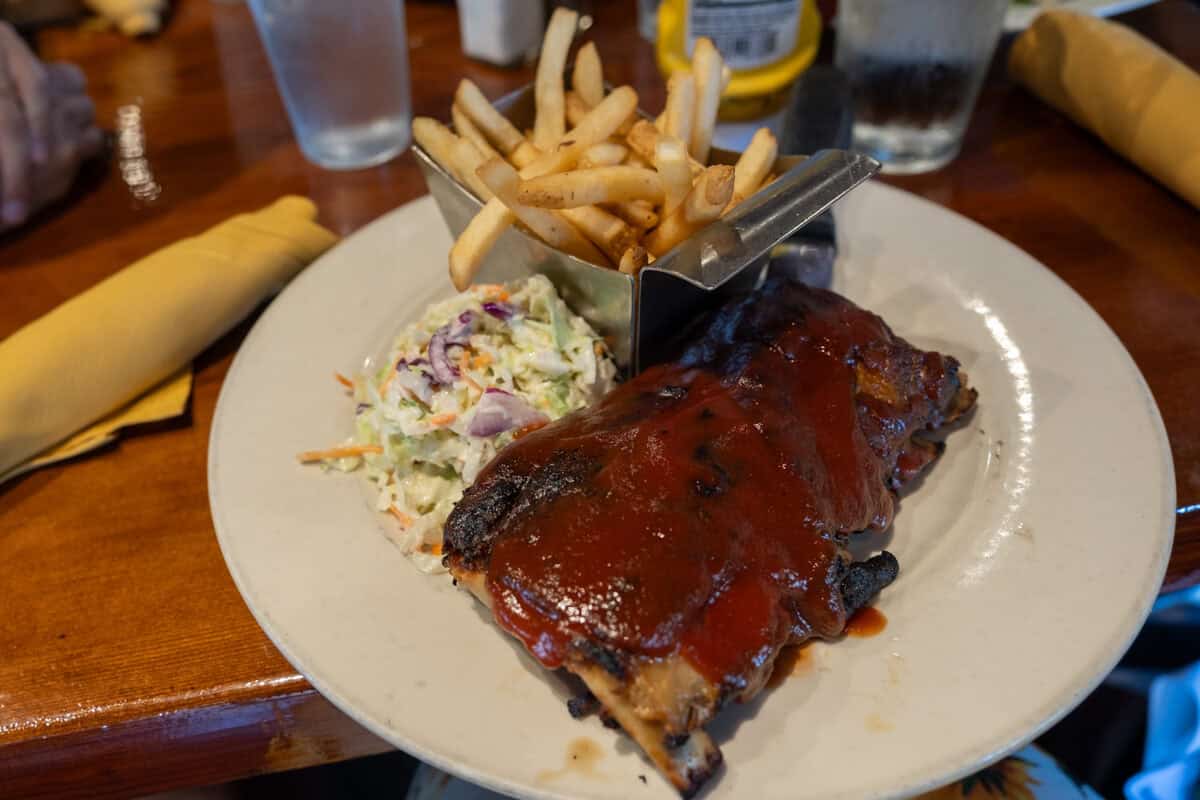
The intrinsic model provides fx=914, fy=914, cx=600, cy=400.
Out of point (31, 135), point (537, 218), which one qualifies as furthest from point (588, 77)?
point (31, 135)

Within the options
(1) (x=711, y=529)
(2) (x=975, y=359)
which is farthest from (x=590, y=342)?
(2) (x=975, y=359)

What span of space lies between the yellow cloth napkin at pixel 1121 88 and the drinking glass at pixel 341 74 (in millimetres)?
2011

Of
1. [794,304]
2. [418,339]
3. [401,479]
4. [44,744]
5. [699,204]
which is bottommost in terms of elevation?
[44,744]

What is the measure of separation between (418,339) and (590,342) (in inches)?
14.0

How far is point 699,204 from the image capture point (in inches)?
64.7

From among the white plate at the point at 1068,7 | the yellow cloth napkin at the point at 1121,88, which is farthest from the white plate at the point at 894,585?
the white plate at the point at 1068,7

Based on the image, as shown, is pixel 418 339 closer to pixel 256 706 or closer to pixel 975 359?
pixel 256 706

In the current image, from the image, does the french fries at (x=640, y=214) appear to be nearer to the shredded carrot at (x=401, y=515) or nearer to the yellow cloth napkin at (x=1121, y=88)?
the shredded carrot at (x=401, y=515)

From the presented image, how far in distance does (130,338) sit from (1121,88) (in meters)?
2.70

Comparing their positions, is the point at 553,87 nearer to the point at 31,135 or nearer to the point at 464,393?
the point at 464,393

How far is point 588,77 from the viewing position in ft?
6.89

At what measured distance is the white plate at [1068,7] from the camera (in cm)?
303

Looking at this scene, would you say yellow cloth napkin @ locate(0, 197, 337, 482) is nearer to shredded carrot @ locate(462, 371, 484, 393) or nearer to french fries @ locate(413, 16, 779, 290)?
french fries @ locate(413, 16, 779, 290)

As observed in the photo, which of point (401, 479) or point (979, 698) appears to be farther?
point (401, 479)
